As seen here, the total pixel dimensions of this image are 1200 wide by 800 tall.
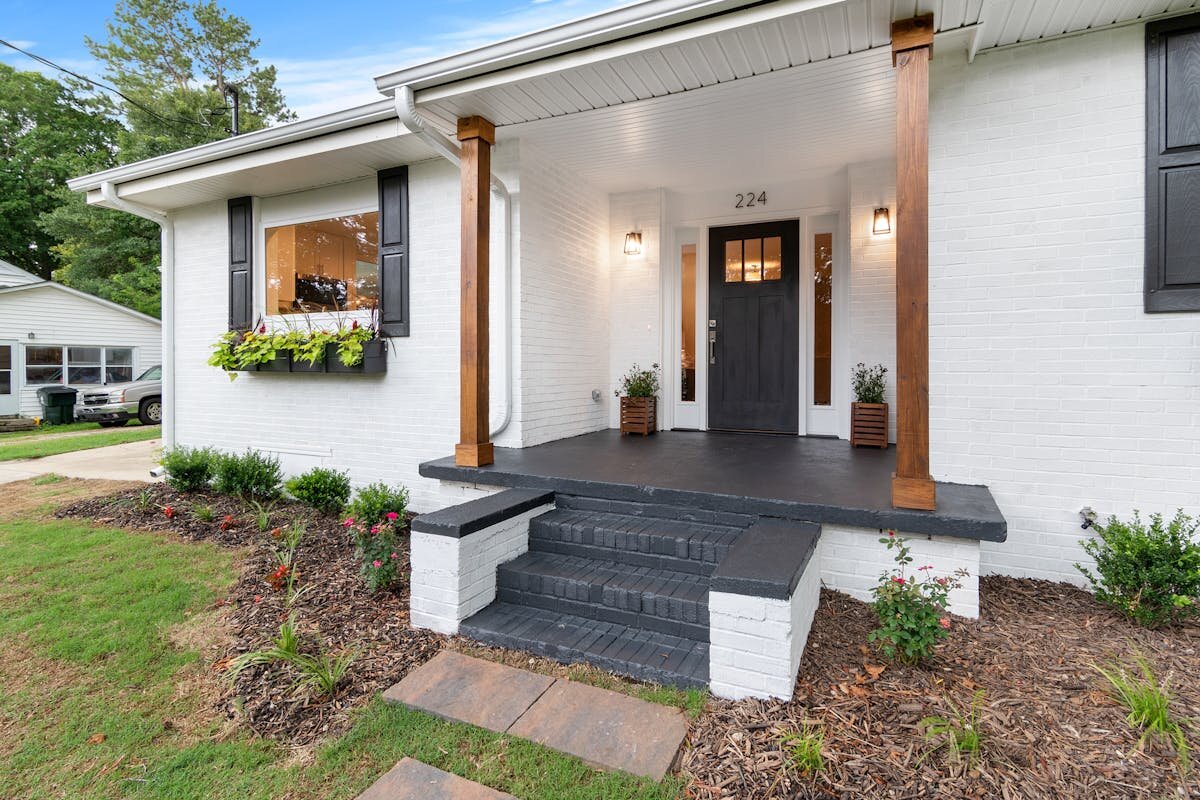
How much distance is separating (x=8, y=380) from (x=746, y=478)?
47.5 feet

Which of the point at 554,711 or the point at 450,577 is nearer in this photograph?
the point at 554,711

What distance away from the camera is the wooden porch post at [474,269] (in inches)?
141

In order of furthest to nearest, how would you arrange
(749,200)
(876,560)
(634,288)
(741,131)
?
1. (634,288)
2. (749,200)
3. (741,131)
4. (876,560)

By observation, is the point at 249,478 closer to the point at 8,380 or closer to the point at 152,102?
the point at 8,380

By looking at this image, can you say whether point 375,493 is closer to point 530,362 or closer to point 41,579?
point 530,362

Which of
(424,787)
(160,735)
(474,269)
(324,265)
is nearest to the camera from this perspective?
(424,787)

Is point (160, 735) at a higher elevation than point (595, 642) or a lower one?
lower

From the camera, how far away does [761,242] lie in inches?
220

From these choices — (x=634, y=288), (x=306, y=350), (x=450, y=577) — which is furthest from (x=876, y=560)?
(x=306, y=350)

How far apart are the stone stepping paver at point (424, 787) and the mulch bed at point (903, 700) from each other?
1.23 feet

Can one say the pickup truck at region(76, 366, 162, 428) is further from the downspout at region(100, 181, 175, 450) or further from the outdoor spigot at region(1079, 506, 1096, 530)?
the outdoor spigot at region(1079, 506, 1096, 530)

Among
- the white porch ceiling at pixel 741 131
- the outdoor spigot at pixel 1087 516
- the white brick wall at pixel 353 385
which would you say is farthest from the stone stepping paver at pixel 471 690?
the white porch ceiling at pixel 741 131

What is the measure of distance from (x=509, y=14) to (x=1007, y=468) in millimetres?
7421

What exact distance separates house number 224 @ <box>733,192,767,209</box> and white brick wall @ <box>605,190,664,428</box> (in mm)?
776
